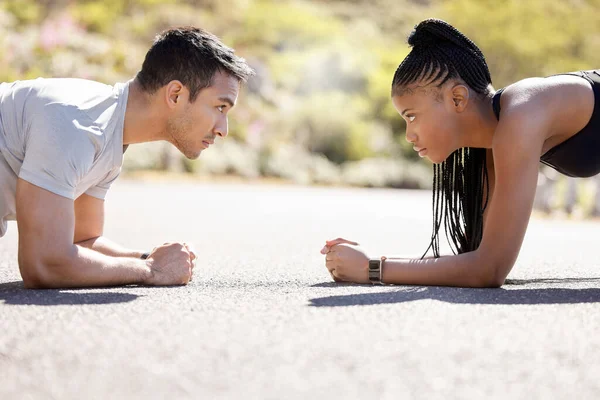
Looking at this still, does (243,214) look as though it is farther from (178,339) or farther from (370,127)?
(370,127)

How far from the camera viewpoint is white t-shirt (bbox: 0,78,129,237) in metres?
2.90

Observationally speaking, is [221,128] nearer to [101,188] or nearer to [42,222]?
[101,188]

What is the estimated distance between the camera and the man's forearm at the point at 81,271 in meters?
2.95

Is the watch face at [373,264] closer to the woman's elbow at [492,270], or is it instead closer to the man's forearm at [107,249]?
the woman's elbow at [492,270]

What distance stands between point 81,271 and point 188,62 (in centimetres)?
98

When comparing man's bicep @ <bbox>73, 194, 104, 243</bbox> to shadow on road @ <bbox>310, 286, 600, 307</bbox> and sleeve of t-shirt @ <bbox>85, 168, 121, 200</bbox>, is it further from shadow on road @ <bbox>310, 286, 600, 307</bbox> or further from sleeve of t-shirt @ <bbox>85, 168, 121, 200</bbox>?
shadow on road @ <bbox>310, 286, 600, 307</bbox>

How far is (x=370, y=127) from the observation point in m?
23.4

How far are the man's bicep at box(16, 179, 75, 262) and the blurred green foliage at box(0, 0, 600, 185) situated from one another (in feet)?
50.6

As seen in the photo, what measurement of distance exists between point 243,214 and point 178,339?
7.23m

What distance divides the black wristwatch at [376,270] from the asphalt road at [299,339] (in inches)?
2.1

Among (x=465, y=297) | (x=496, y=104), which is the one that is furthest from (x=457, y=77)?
(x=465, y=297)

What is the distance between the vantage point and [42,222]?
2887 millimetres

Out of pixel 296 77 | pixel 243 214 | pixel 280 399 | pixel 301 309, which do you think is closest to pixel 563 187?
pixel 243 214

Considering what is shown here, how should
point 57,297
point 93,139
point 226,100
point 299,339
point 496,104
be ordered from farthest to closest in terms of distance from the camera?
point 226,100 → point 496,104 → point 93,139 → point 57,297 → point 299,339
